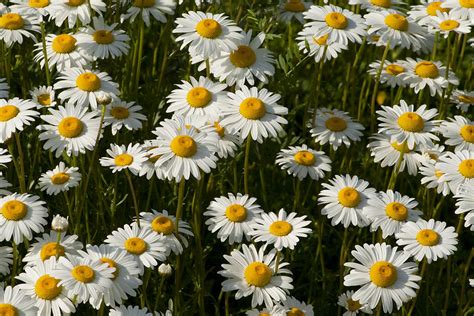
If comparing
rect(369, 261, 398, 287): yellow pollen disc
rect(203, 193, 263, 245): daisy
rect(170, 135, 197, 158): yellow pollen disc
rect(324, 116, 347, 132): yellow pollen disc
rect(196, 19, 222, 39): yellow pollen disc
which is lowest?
rect(203, 193, 263, 245): daisy

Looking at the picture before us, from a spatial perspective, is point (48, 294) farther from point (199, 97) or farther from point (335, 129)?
point (335, 129)

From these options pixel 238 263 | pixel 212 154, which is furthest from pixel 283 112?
pixel 238 263

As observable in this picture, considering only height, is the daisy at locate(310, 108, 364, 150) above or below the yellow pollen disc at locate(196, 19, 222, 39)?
below

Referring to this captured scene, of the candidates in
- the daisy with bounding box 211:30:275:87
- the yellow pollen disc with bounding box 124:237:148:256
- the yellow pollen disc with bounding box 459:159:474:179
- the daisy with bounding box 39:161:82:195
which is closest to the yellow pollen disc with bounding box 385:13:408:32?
the daisy with bounding box 211:30:275:87

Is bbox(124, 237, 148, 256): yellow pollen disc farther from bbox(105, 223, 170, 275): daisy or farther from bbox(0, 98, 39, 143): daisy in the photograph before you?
bbox(0, 98, 39, 143): daisy

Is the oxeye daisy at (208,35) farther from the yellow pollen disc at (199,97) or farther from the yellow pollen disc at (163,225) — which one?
the yellow pollen disc at (163,225)

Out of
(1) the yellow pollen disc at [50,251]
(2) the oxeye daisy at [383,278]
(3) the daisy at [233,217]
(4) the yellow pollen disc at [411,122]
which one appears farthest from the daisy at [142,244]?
(4) the yellow pollen disc at [411,122]
